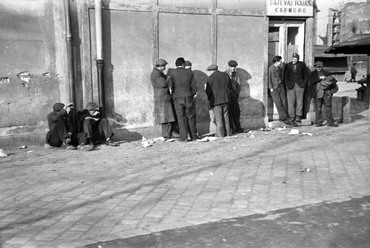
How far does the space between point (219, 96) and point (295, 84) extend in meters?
2.81

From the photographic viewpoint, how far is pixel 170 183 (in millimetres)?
6555

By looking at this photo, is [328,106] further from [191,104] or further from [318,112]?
[191,104]

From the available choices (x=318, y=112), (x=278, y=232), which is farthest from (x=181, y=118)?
(x=278, y=232)

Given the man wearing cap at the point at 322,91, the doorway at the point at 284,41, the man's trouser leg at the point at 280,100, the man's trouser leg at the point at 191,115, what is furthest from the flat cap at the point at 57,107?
the man wearing cap at the point at 322,91

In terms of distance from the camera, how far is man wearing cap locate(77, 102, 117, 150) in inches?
370

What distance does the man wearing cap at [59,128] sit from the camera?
9.16 m

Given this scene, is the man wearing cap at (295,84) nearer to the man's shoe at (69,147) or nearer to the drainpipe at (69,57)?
the drainpipe at (69,57)

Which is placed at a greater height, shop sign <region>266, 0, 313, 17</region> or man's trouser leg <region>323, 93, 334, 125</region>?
shop sign <region>266, 0, 313, 17</region>

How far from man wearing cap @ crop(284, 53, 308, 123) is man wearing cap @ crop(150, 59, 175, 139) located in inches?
148

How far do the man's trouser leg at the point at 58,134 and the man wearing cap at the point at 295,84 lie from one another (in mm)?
6240

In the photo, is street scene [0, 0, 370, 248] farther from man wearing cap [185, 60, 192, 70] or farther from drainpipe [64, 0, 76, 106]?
man wearing cap [185, 60, 192, 70]

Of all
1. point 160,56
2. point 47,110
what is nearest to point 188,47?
point 160,56

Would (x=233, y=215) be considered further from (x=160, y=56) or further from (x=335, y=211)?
(x=160, y=56)

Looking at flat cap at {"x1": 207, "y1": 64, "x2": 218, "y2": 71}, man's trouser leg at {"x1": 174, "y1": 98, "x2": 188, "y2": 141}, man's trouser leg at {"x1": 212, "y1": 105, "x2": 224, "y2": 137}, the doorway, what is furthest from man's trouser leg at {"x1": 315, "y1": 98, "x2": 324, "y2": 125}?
man's trouser leg at {"x1": 174, "y1": 98, "x2": 188, "y2": 141}
